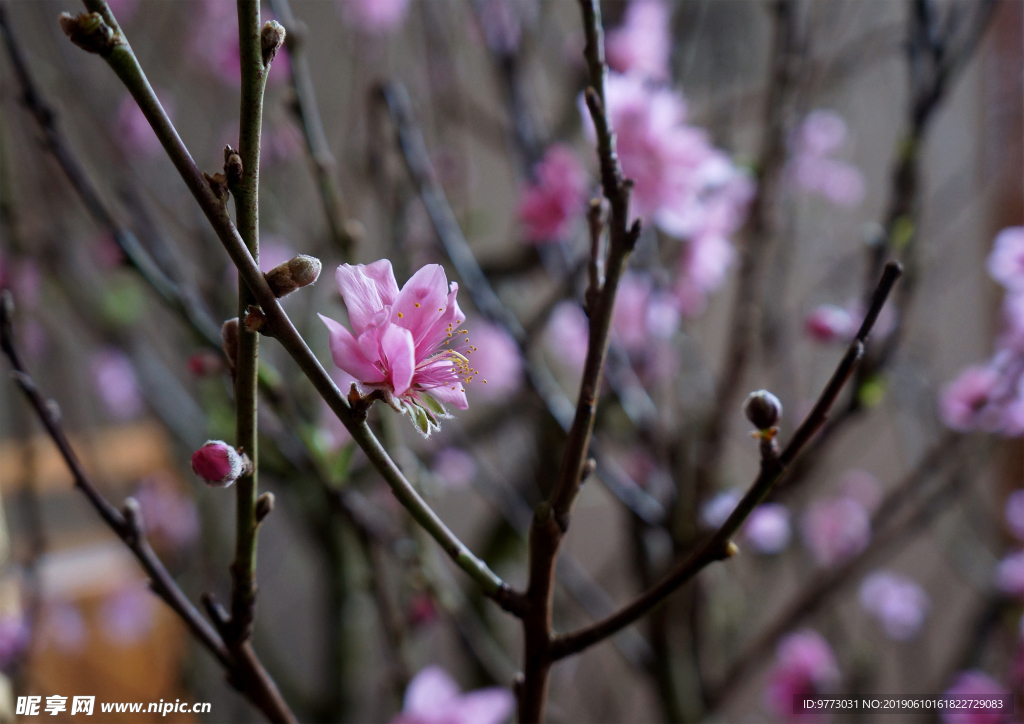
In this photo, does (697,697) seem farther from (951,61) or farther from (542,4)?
(542,4)

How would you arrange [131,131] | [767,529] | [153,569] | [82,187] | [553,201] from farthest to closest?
1. [131,131]
2. [767,529]
3. [553,201]
4. [82,187]
5. [153,569]

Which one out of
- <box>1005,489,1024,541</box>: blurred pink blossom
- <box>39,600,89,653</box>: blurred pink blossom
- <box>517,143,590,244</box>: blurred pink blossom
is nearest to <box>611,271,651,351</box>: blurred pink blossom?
<box>517,143,590,244</box>: blurred pink blossom

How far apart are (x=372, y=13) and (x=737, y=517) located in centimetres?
119

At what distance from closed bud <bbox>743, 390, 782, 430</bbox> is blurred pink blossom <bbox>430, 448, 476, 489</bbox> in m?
0.50

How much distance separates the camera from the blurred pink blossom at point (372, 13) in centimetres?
114

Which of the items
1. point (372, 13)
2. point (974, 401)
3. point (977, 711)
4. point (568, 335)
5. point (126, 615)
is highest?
point (372, 13)

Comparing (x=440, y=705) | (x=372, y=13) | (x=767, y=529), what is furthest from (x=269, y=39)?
(x=372, y=13)

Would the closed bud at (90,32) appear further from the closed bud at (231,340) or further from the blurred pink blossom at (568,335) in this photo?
the blurred pink blossom at (568,335)

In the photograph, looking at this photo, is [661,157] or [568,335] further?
[568,335]

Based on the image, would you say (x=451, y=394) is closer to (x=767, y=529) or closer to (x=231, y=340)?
(x=231, y=340)

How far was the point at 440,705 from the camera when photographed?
436mm

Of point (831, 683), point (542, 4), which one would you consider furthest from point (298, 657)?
point (542, 4)

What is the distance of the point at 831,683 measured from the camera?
0.91 m

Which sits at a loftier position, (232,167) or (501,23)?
(501,23)
